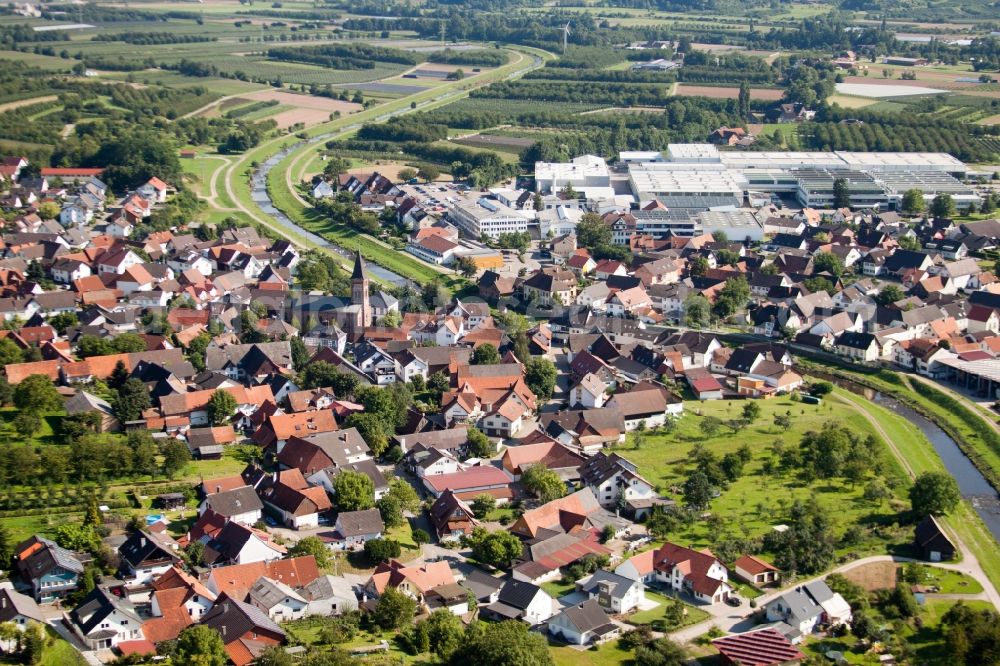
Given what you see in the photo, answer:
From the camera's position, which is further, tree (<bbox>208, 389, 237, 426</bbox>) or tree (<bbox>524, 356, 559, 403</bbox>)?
tree (<bbox>524, 356, 559, 403</bbox>)

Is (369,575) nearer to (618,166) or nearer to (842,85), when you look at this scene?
(618,166)

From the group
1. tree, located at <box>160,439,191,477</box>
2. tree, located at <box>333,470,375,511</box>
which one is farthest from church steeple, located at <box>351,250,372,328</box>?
tree, located at <box>333,470,375,511</box>

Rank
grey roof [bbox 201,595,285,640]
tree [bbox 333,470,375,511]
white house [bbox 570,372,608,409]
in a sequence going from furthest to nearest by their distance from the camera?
white house [bbox 570,372,608,409], tree [bbox 333,470,375,511], grey roof [bbox 201,595,285,640]

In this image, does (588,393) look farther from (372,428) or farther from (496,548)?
(496,548)

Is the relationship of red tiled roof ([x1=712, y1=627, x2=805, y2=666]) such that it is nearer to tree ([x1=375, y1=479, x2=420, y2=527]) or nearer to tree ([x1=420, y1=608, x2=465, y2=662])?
tree ([x1=420, y1=608, x2=465, y2=662])

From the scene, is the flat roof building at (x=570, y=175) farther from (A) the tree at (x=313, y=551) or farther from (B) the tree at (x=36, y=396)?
(A) the tree at (x=313, y=551)
